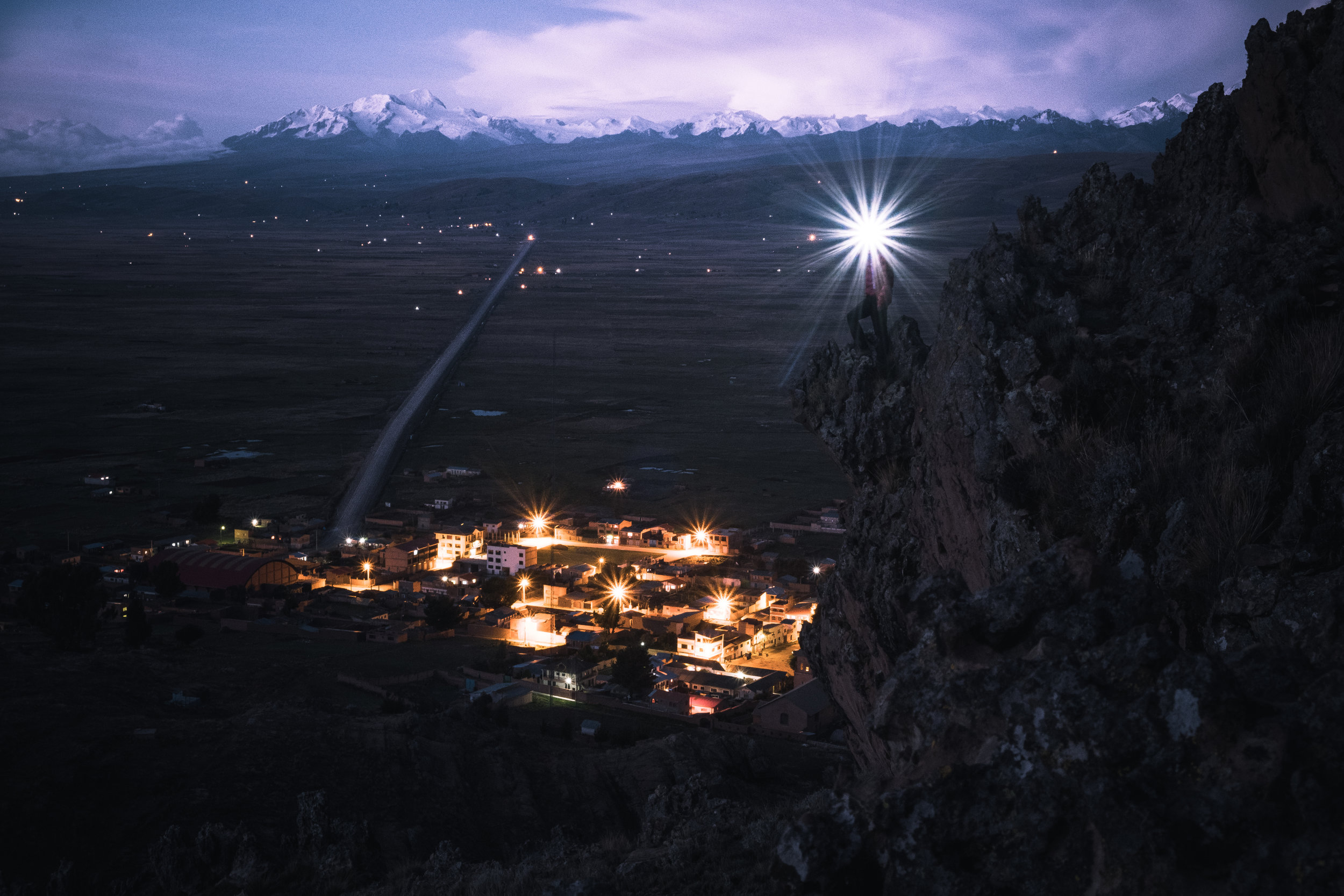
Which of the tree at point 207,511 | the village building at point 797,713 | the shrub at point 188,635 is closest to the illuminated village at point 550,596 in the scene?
the village building at point 797,713

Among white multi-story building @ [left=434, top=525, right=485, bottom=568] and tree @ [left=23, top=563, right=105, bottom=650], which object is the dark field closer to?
white multi-story building @ [left=434, top=525, right=485, bottom=568]

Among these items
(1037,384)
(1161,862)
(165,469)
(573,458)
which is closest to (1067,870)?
(1161,862)

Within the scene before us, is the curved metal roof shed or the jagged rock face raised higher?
the jagged rock face

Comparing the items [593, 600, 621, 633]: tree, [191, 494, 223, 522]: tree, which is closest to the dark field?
[191, 494, 223, 522]: tree

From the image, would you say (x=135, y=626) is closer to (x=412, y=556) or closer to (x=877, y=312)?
(x=412, y=556)

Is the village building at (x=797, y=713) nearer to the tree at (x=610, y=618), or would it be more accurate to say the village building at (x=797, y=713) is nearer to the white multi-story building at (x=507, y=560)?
the tree at (x=610, y=618)

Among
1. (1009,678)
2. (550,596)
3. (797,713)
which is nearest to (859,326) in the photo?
(1009,678)
